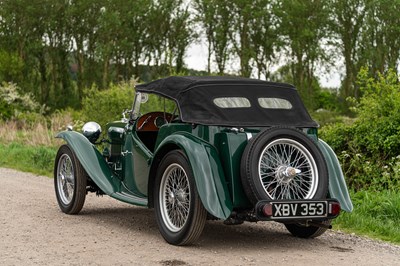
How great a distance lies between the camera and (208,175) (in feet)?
21.5

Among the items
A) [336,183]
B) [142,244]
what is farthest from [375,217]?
[142,244]

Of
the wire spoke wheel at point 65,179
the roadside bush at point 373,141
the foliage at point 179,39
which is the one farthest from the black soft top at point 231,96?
the foliage at point 179,39

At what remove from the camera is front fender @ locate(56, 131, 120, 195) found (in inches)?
326

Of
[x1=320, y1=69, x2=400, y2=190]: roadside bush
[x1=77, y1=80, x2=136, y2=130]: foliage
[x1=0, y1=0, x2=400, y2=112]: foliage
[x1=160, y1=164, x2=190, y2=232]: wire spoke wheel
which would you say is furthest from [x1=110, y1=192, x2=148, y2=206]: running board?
[x1=0, y1=0, x2=400, y2=112]: foliage

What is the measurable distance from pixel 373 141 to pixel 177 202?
500cm

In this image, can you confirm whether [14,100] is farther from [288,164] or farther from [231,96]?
[288,164]

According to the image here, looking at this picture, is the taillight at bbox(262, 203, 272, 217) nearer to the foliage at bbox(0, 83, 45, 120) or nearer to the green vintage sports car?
the green vintage sports car

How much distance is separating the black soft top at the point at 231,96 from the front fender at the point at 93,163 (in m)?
1.33

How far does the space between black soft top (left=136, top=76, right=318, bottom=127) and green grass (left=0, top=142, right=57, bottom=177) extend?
6.96 metres

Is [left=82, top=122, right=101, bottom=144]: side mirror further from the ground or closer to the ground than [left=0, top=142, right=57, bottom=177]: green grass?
further from the ground

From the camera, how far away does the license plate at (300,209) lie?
252 inches

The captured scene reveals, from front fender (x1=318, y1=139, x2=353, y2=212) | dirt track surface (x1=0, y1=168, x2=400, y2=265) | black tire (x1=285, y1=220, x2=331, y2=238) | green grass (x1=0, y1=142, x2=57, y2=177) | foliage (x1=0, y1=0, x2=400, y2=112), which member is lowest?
dirt track surface (x1=0, y1=168, x2=400, y2=265)

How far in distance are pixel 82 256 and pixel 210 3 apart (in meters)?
44.7

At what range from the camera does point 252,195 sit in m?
6.46
